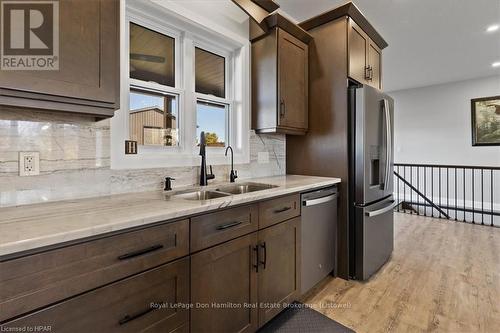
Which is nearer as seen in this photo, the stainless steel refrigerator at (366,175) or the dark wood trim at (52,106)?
the dark wood trim at (52,106)

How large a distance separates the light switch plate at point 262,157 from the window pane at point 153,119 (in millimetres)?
900

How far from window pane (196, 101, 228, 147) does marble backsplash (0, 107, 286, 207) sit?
654 mm

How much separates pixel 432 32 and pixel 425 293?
3.33 meters

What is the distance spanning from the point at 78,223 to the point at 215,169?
1357 mm

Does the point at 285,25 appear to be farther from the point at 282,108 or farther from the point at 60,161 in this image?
the point at 60,161

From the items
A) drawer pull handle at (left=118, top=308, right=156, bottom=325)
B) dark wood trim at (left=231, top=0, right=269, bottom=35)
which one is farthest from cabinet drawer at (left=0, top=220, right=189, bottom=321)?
dark wood trim at (left=231, top=0, right=269, bottom=35)

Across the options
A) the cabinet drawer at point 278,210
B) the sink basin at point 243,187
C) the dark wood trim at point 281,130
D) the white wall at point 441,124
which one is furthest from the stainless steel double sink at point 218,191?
the white wall at point 441,124

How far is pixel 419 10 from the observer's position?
2.89 meters

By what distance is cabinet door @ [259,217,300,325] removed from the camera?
61.4 inches

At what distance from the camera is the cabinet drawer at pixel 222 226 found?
3.90 ft

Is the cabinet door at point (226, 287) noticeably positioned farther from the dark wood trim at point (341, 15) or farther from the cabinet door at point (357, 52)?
the dark wood trim at point (341, 15)

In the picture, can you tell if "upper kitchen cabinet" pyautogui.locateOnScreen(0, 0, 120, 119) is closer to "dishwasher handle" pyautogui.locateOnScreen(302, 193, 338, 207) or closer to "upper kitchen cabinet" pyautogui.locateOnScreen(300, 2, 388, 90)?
"dishwasher handle" pyautogui.locateOnScreen(302, 193, 338, 207)

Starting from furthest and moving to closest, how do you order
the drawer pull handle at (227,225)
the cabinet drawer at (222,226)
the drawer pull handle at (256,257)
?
1. the drawer pull handle at (256,257)
2. the drawer pull handle at (227,225)
3. the cabinet drawer at (222,226)

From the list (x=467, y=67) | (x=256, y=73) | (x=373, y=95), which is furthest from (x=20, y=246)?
(x=467, y=67)
